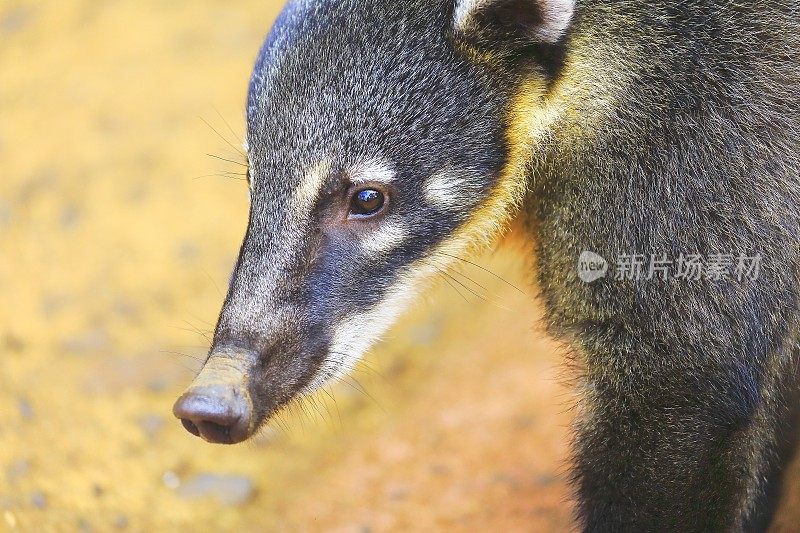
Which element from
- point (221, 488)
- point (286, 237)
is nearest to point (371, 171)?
point (286, 237)

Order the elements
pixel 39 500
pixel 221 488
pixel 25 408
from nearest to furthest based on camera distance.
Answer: pixel 39 500 < pixel 25 408 < pixel 221 488

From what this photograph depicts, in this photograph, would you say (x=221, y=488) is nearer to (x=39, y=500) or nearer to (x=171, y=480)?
(x=171, y=480)

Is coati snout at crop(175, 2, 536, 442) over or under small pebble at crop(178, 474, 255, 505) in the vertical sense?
over

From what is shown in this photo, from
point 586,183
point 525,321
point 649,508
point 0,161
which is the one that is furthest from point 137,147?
point 649,508

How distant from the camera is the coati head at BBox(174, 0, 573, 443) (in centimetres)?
340

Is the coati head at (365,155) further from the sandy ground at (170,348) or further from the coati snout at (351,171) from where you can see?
the sandy ground at (170,348)

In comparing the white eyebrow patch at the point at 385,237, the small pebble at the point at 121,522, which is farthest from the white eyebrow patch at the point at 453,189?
the small pebble at the point at 121,522

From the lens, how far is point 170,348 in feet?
18.9

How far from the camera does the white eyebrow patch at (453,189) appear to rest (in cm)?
347

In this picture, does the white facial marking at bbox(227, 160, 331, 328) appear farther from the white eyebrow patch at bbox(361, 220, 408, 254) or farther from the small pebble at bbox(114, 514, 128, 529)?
the small pebble at bbox(114, 514, 128, 529)

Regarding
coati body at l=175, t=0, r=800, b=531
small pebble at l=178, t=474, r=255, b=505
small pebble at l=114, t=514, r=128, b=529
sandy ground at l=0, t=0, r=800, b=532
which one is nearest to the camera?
coati body at l=175, t=0, r=800, b=531

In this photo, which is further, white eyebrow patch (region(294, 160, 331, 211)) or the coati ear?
white eyebrow patch (region(294, 160, 331, 211))

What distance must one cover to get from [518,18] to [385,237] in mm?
891

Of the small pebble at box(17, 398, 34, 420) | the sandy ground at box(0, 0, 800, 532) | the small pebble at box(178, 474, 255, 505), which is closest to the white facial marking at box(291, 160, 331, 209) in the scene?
the sandy ground at box(0, 0, 800, 532)
